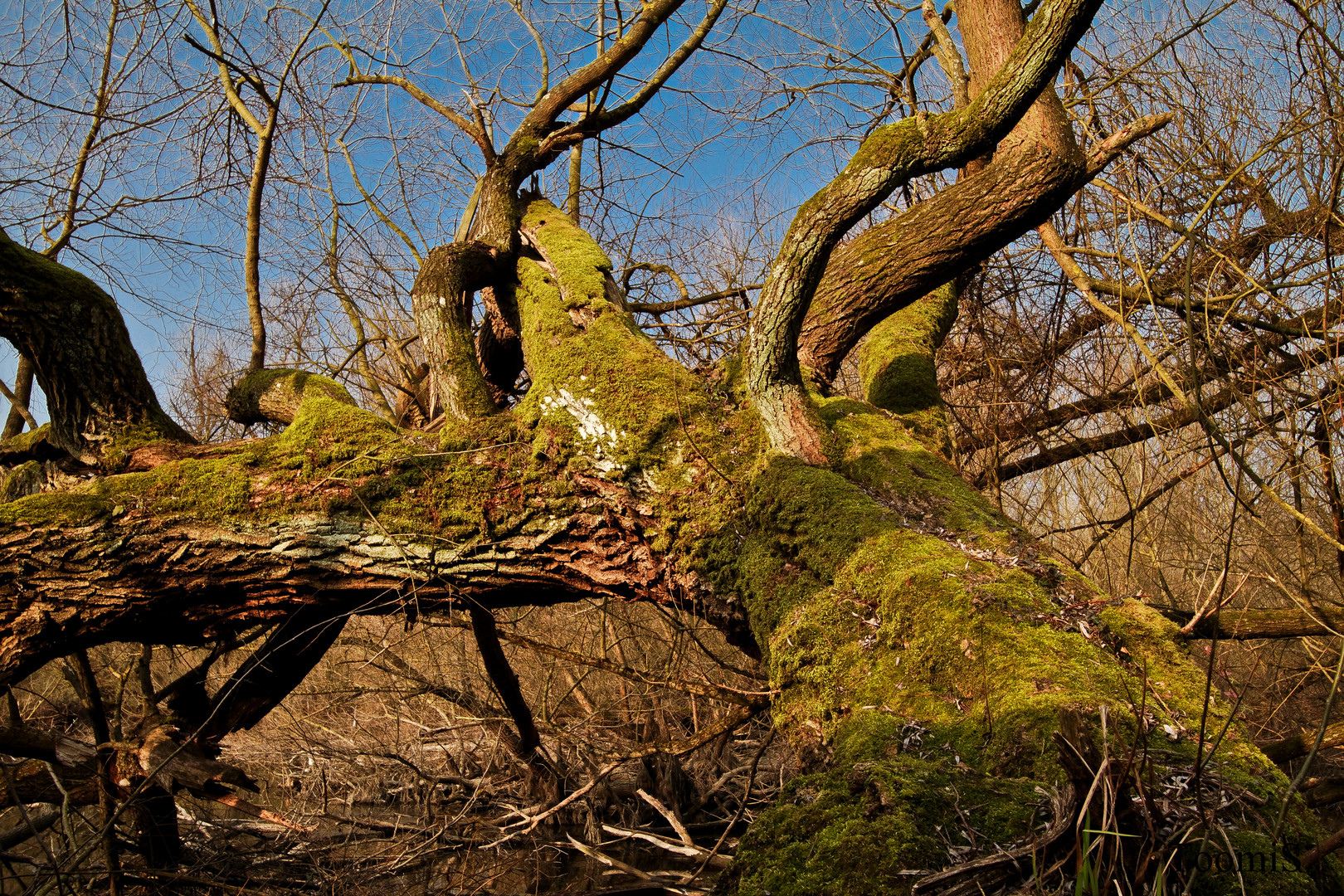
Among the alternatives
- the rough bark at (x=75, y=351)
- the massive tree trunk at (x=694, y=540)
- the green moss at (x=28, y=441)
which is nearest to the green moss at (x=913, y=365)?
the massive tree trunk at (x=694, y=540)

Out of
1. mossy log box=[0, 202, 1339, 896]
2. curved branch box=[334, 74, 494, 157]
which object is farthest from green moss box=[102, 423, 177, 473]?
curved branch box=[334, 74, 494, 157]

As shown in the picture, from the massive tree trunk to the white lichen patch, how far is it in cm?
1

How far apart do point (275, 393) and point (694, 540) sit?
255cm

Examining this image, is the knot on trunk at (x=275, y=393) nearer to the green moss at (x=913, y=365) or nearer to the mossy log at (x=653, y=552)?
the mossy log at (x=653, y=552)

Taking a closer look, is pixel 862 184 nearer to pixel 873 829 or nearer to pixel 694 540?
pixel 694 540

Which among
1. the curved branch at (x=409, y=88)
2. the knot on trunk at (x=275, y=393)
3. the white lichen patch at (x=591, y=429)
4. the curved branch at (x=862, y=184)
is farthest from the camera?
the curved branch at (x=409, y=88)

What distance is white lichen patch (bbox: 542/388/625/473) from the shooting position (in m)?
3.11

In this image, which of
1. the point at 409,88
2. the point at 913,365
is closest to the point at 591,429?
the point at 913,365

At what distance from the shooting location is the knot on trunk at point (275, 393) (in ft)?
12.9

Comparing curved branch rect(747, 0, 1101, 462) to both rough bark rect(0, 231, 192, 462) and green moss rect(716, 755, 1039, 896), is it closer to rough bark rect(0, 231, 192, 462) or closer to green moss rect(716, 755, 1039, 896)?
green moss rect(716, 755, 1039, 896)

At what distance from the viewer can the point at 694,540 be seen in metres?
2.93

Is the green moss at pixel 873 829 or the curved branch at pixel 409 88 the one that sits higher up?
the curved branch at pixel 409 88

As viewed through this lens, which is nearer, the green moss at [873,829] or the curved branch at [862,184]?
the green moss at [873,829]

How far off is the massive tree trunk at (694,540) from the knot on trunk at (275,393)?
29 mm
